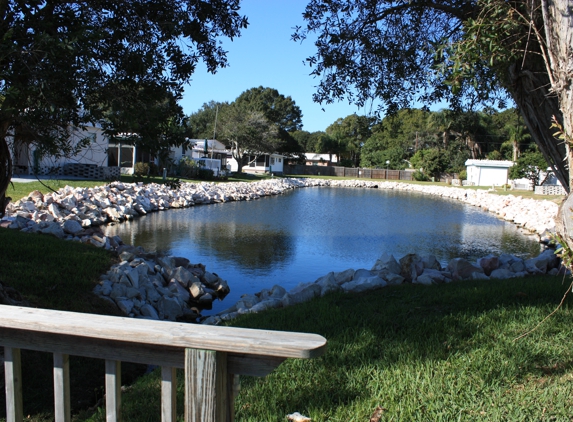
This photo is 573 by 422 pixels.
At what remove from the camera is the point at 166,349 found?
1979mm

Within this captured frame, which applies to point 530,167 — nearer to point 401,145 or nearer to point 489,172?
point 489,172

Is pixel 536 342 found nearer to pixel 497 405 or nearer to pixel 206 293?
pixel 497 405

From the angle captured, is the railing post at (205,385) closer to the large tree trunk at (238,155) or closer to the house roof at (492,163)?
the large tree trunk at (238,155)

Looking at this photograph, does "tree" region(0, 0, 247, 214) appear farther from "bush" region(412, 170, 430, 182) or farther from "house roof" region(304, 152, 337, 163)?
"house roof" region(304, 152, 337, 163)

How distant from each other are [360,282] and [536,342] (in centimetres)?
336

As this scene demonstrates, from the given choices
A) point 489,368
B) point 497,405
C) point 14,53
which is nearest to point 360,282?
point 489,368

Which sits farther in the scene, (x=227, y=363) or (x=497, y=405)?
(x=497, y=405)

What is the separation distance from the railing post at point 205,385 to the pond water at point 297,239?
6.73m

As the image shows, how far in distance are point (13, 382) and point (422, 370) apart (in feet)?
9.37

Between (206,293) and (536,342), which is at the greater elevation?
(536,342)

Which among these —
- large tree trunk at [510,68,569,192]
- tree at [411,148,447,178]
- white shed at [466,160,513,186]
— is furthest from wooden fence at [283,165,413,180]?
large tree trunk at [510,68,569,192]

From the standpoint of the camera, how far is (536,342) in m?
4.42

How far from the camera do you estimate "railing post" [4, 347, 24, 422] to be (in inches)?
82.6

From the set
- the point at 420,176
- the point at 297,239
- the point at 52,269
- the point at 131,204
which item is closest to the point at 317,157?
the point at 420,176
